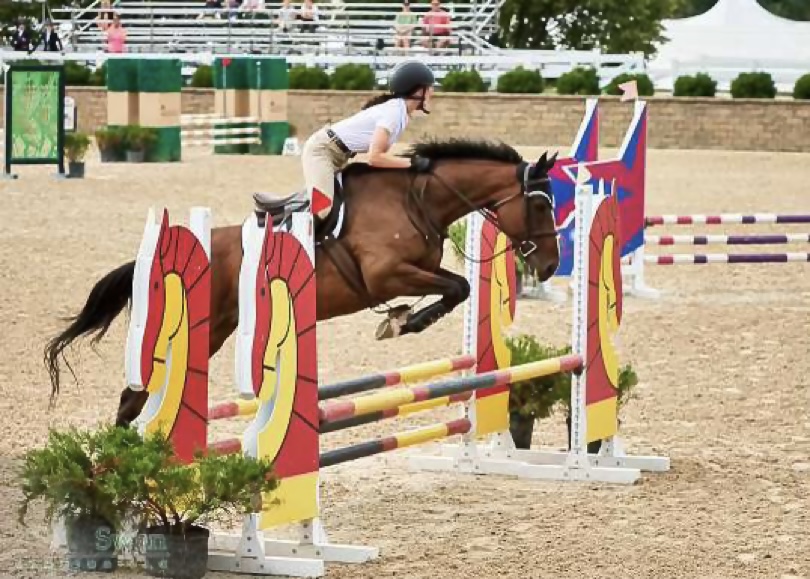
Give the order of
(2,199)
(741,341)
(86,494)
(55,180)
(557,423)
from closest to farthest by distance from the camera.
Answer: (86,494), (557,423), (741,341), (2,199), (55,180)

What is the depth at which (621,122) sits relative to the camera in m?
31.4

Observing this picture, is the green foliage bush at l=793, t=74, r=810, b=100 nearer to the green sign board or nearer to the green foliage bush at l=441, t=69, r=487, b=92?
the green foliage bush at l=441, t=69, r=487, b=92

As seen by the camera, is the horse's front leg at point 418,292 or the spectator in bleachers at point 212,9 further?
the spectator in bleachers at point 212,9

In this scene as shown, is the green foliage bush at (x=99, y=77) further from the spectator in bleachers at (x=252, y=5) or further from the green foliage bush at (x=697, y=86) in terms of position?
the green foliage bush at (x=697, y=86)

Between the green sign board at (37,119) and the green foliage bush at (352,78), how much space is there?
35.0ft

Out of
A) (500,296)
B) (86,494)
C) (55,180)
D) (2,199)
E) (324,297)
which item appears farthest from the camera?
(55,180)

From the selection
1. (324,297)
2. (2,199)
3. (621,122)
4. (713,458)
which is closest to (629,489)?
(713,458)

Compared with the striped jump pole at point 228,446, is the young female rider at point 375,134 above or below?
above

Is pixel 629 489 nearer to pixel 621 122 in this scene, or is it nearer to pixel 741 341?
pixel 741 341

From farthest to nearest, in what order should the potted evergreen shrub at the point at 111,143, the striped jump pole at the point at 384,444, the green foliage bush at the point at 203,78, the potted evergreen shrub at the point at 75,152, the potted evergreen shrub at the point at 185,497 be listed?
the green foliage bush at the point at 203,78 < the potted evergreen shrub at the point at 111,143 < the potted evergreen shrub at the point at 75,152 < the striped jump pole at the point at 384,444 < the potted evergreen shrub at the point at 185,497

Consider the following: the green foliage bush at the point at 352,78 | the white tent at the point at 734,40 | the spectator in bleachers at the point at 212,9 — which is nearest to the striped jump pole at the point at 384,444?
the green foliage bush at the point at 352,78

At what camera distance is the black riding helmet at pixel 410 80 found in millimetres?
8359

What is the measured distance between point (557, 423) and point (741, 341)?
9.63 feet

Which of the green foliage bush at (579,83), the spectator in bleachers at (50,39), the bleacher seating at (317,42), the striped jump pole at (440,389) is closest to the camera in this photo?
the striped jump pole at (440,389)
